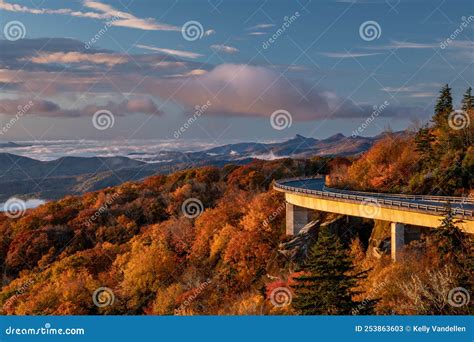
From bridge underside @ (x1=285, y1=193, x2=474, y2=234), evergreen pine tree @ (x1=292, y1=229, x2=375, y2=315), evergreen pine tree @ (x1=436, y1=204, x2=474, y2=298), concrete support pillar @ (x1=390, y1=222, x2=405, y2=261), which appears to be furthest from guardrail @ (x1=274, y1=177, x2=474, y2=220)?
evergreen pine tree @ (x1=292, y1=229, x2=375, y2=315)

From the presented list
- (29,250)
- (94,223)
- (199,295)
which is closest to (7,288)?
(29,250)

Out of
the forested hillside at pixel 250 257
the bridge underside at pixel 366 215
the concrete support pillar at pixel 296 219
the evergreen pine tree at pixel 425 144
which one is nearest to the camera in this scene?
the forested hillside at pixel 250 257

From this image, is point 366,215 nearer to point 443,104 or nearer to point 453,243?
point 453,243

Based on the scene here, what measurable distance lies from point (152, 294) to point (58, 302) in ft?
32.7

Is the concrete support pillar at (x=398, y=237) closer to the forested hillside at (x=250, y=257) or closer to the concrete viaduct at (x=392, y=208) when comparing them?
the concrete viaduct at (x=392, y=208)

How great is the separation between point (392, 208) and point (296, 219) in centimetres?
2048

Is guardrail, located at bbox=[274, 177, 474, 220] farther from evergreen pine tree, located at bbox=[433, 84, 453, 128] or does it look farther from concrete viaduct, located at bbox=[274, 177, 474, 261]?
evergreen pine tree, located at bbox=[433, 84, 453, 128]

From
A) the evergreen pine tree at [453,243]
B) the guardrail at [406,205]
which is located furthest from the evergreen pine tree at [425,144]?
the evergreen pine tree at [453,243]

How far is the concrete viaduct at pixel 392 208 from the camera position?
134 ft

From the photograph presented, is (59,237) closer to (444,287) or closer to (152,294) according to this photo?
(152,294)

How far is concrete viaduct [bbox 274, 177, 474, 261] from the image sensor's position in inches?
1608

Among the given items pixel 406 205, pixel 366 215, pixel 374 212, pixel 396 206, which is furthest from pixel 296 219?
pixel 406 205

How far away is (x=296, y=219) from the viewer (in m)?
65.3

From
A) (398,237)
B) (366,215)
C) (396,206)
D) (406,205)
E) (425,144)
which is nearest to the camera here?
(406,205)
